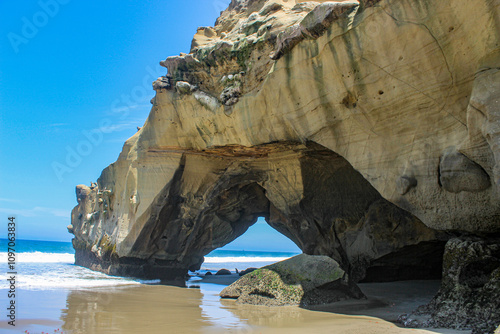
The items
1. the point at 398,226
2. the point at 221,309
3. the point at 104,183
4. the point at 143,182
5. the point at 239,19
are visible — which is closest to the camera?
the point at 221,309

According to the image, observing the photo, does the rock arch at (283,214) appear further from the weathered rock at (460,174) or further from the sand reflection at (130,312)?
the sand reflection at (130,312)

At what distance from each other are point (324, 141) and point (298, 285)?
9.96 ft

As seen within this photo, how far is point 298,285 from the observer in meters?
7.35

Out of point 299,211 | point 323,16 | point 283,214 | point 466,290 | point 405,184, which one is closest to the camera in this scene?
point 466,290

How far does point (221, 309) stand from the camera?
6785mm

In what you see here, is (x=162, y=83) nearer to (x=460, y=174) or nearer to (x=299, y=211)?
(x=299, y=211)

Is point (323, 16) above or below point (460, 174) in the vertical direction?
above

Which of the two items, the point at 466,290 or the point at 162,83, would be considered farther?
the point at 162,83

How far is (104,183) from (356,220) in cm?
1185

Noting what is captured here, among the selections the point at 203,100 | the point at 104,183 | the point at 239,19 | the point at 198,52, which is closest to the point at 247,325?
the point at 203,100

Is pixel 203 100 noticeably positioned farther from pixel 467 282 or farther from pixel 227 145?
pixel 467 282

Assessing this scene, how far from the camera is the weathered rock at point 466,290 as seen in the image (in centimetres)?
477

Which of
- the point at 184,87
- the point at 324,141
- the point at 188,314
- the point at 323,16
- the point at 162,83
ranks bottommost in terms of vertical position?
the point at 188,314

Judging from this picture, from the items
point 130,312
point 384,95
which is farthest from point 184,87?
point 130,312
